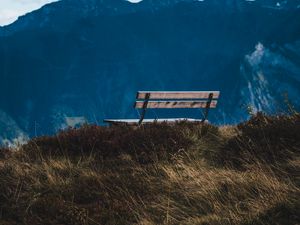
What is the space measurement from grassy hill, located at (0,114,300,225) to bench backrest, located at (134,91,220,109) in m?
3.00

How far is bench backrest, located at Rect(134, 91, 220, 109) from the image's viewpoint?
43.8 feet

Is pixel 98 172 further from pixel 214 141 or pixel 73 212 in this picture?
pixel 214 141

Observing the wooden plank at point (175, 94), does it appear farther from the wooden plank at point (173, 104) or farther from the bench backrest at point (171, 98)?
the wooden plank at point (173, 104)

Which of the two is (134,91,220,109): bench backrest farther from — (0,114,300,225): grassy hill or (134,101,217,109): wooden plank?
(0,114,300,225): grassy hill

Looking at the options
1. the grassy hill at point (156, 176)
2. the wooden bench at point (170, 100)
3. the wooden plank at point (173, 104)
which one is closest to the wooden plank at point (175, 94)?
the wooden bench at point (170, 100)

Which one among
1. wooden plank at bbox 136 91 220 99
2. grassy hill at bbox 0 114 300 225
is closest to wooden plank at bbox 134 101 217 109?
wooden plank at bbox 136 91 220 99

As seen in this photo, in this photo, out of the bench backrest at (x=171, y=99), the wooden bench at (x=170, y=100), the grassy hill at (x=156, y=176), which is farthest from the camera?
the bench backrest at (x=171, y=99)

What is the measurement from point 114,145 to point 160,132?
1.03 metres


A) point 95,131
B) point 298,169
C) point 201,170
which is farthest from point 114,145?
point 298,169

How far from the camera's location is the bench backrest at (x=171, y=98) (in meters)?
13.3

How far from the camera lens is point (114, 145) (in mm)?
8828

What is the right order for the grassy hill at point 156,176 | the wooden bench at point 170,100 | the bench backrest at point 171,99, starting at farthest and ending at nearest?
the bench backrest at point 171,99 → the wooden bench at point 170,100 → the grassy hill at point 156,176

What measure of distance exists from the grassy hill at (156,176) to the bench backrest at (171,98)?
118 inches

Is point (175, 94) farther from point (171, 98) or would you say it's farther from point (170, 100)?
point (170, 100)
